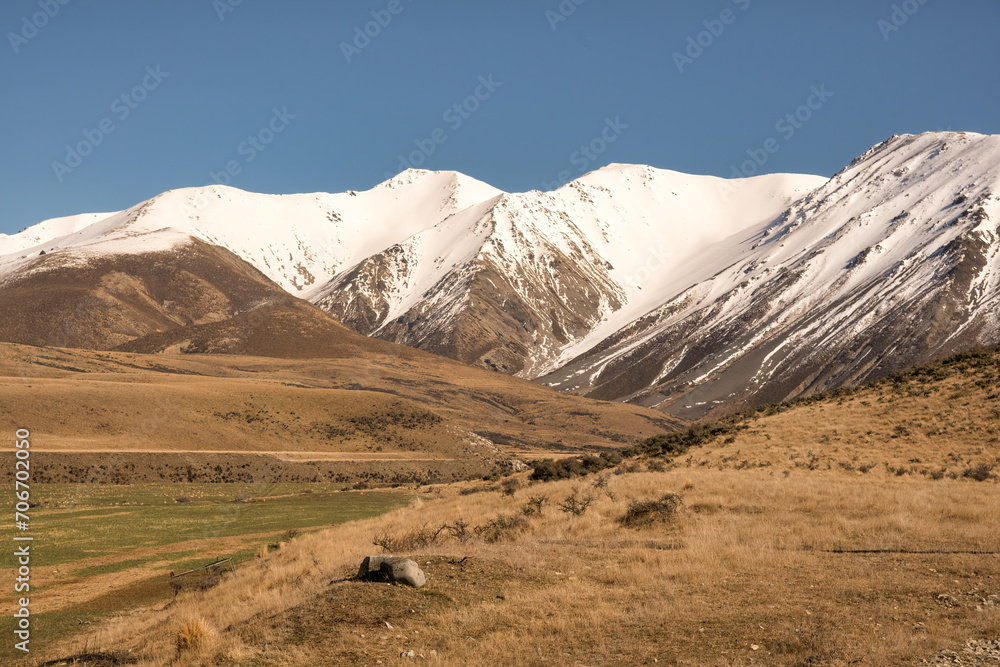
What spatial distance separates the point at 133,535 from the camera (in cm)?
3234

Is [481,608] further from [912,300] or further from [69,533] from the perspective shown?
[912,300]

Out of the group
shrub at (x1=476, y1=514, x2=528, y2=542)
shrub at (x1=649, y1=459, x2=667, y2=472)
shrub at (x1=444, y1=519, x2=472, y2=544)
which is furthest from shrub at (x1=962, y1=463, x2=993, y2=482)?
shrub at (x1=444, y1=519, x2=472, y2=544)

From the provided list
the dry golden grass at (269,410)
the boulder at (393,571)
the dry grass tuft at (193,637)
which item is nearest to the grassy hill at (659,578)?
the dry grass tuft at (193,637)

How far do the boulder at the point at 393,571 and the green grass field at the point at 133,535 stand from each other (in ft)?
22.6

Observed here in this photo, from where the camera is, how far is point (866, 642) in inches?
453

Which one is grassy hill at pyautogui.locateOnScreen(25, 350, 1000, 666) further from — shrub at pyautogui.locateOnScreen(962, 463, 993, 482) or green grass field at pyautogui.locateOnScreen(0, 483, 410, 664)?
green grass field at pyautogui.locateOnScreen(0, 483, 410, 664)

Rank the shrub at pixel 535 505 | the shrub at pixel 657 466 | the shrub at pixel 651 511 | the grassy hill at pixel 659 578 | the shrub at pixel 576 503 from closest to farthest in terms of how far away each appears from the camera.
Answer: the grassy hill at pixel 659 578, the shrub at pixel 651 511, the shrub at pixel 576 503, the shrub at pixel 535 505, the shrub at pixel 657 466

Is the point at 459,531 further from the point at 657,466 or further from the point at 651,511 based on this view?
the point at 657,466

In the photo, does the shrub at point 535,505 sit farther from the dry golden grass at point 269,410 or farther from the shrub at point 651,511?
the dry golden grass at point 269,410

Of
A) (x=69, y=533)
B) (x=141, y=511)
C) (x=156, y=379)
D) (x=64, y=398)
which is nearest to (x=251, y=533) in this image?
(x=69, y=533)

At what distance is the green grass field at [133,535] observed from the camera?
67.4 feet

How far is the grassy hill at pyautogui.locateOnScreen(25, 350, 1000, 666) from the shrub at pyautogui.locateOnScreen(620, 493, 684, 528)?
5 centimetres

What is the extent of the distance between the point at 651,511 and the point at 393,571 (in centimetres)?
1045

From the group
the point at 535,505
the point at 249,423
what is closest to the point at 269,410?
the point at 249,423
